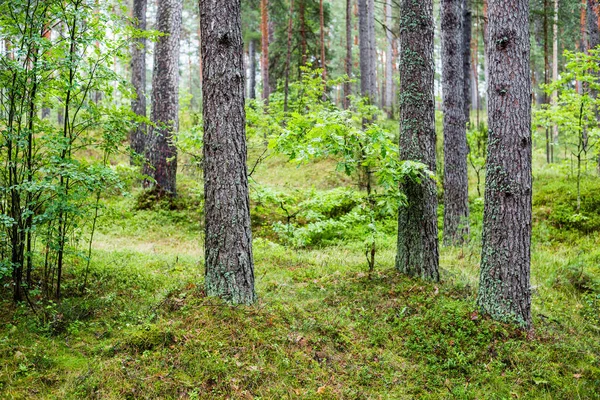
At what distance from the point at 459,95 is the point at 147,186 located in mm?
8436

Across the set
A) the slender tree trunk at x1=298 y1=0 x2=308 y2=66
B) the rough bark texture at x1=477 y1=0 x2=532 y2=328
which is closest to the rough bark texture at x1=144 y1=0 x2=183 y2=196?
the slender tree trunk at x1=298 y1=0 x2=308 y2=66

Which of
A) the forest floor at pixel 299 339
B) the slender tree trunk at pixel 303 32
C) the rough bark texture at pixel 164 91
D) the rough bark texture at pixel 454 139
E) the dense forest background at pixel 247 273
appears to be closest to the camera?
the forest floor at pixel 299 339

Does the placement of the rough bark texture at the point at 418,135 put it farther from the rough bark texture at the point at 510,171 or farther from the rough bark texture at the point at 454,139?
the rough bark texture at the point at 454,139

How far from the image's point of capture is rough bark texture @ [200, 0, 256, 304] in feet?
15.0

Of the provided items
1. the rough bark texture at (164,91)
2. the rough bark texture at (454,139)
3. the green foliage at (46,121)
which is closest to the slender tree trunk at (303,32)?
the rough bark texture at (164,91)

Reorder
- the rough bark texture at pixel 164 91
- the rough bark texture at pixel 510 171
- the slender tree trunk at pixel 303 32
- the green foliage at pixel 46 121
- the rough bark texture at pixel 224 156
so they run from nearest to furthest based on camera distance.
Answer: the green foliage at pixel 46 121
the rough bark texture at pixel 224 156
the rough bark texture at pixel 510 171
the rough bark texture at pixel 164 91
the slender tree trunk at pixel 303 32

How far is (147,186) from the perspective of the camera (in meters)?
11.4

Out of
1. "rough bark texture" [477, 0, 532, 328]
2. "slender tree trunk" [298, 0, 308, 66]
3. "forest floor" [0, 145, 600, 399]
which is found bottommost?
"forest floor" [0, 145, 600, 399]

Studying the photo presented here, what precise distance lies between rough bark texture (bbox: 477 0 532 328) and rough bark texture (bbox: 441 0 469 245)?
3974 millimetres

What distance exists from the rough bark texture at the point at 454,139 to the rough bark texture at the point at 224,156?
19.6 feet

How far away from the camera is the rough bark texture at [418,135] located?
230 inches

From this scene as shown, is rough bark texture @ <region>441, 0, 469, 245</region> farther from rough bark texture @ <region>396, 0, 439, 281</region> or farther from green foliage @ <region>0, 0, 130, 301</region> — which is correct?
green foliage @ <region>0, 0, 130, 301</region>

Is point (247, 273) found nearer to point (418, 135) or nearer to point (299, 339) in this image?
point (299, 339)

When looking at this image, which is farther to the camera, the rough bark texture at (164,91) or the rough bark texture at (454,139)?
the rough bark texture at (164,91)
